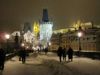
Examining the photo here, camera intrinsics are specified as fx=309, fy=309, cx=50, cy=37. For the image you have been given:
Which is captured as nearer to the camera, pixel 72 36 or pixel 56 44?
pixel 72 36

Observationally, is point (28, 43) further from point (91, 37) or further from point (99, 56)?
point (99, 56)

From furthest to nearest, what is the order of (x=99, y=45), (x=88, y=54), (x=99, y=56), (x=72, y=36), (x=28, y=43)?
(x=28, y=43) → (x=72, y=36) → (x=99, y=45) → (x=88, y=54) → (x=99, y=56)

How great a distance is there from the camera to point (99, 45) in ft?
387

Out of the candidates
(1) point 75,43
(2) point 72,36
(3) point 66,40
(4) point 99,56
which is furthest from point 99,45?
(4) point 99,56

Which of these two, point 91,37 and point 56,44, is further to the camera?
point 56,44

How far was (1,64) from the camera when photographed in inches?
1028

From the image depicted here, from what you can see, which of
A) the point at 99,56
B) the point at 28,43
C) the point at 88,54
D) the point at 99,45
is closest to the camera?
the point at 99,56

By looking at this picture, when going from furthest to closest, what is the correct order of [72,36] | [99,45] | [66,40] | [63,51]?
[66,40] < [72,36] < [99,45] < [63,51]

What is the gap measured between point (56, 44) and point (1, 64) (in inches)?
6800

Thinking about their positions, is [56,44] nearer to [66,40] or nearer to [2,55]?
[66,40]

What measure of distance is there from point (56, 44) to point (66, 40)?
2519cm

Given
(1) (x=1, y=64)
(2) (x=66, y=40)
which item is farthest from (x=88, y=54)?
(2) (x=66, y=40)

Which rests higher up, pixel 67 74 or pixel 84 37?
pixel 84 37

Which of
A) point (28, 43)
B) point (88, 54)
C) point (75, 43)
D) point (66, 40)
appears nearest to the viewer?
point (88, 54)
